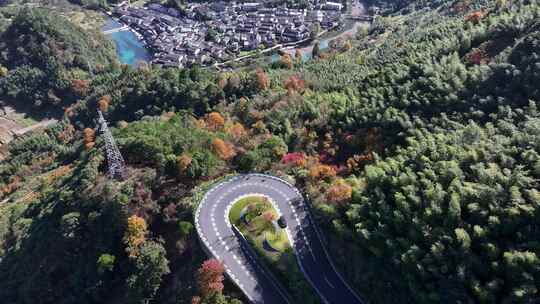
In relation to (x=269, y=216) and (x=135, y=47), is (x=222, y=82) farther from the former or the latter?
(x=135, y=47)

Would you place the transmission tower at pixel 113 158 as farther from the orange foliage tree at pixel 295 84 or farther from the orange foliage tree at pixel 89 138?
the orange foliage tree at pixel 295 84

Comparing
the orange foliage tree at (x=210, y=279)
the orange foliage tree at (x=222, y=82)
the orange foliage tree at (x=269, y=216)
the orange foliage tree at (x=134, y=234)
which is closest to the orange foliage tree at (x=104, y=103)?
the orange foliage tree at (x=222, y=82)

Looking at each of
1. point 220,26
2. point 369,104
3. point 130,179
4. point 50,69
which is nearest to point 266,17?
point 220,26

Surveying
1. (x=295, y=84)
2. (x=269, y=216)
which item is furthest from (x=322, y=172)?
(x=295, y=84)

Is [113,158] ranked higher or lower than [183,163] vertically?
lower

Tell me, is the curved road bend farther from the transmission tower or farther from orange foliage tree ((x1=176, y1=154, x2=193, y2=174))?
the transmission tower

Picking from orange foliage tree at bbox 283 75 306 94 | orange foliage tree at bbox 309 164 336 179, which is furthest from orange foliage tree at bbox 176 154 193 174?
orange foliage tree at bbox 283 75 306 94

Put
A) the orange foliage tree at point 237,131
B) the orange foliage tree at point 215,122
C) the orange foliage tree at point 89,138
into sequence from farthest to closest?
the orange foliage tree at point 89,138 → the orange foliage tree at point 215,122 → the orange foliage tree at point 237,131
